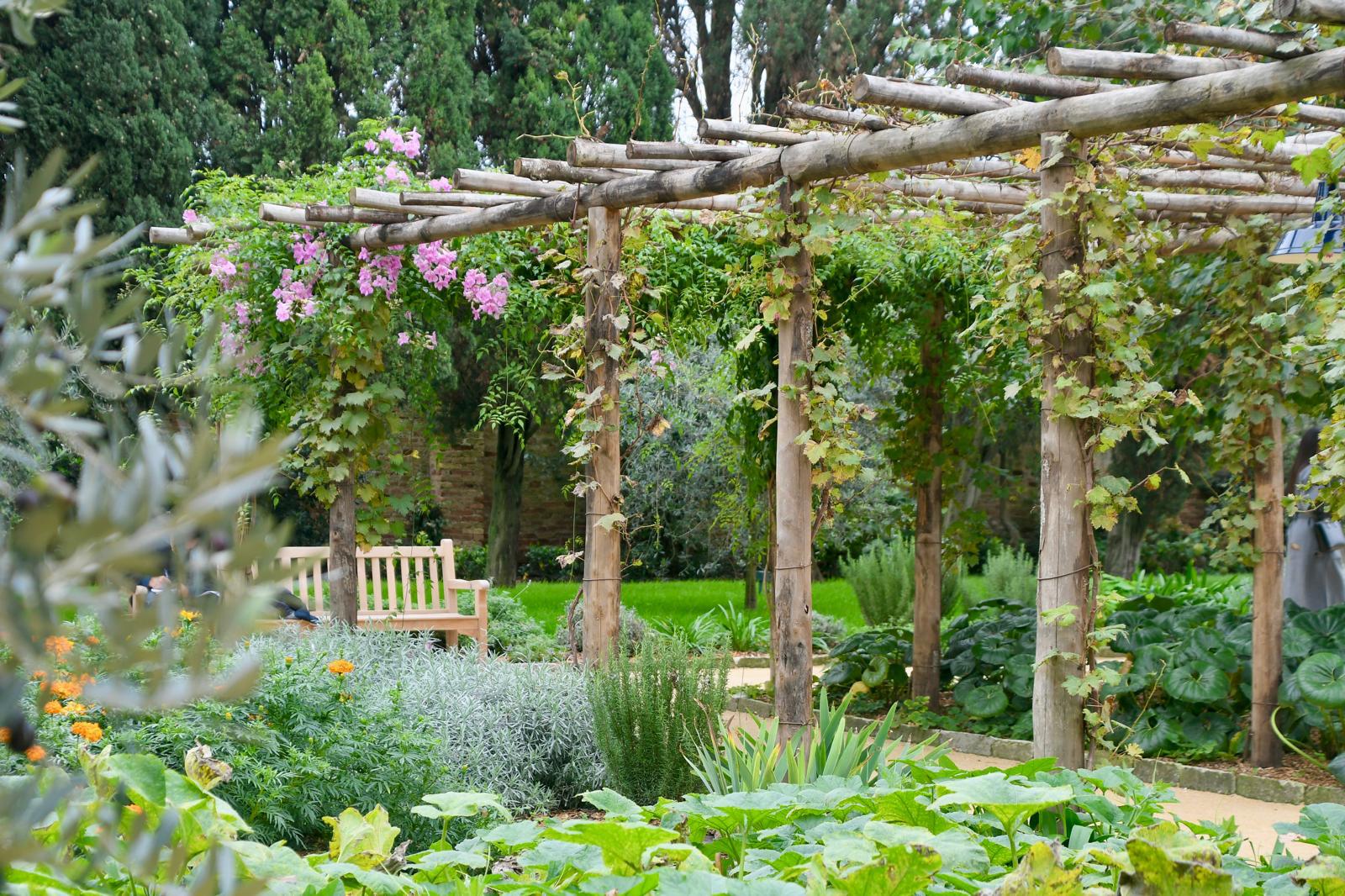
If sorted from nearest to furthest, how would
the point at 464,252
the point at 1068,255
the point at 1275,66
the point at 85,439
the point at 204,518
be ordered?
the point at 204,518 < the point at 85,439 < the point at 1275,66 < the point at 1068,255 < the point at 464,252

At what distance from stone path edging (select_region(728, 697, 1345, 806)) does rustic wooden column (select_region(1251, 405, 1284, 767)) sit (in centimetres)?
28

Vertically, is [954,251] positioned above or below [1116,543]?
above

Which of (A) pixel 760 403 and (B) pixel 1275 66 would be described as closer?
(B) pixel 1275 66

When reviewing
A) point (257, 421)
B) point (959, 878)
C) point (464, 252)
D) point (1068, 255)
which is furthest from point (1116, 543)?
point (257, 421)

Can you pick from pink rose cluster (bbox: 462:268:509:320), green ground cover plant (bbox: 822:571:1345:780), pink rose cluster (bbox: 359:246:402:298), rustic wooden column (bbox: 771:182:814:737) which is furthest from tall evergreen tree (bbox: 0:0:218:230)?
rustic wooden column (bbox: 771:182:814:737)

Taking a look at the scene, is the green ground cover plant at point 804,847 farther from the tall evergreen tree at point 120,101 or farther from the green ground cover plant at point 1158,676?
the tall evergreen tree at point 120,101

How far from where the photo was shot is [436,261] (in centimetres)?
644

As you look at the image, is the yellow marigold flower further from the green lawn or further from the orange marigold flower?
the green lawn

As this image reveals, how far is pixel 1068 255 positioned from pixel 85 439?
12.3 ft

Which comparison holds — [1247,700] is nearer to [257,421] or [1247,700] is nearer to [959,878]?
[959,878]

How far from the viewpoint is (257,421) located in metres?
0.66

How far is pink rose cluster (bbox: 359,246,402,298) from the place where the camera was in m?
6.49

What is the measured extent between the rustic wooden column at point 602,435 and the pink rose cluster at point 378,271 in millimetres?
1612

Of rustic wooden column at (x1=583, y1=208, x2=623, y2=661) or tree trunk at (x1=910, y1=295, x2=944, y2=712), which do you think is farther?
tree trunk at (x1=910, y1=295, x2=944, y2=712)
